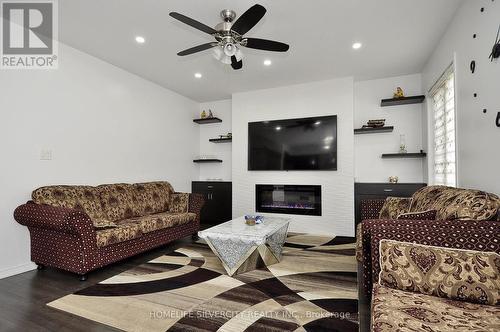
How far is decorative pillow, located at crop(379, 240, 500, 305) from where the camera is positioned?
129 cm

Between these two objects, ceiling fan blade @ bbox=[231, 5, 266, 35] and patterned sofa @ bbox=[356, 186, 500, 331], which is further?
ceiling fan blade @ bbox=[231, 5, 266, 35]

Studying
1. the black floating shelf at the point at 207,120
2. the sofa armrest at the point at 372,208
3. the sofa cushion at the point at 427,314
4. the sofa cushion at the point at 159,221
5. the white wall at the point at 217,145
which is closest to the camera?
the sofa cushion at the point at 427,314

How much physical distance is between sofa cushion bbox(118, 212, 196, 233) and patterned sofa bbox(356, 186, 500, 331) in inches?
97.5

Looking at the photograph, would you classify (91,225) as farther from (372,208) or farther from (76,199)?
(372,208)

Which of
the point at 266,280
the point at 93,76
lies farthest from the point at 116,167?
the point at 266,280

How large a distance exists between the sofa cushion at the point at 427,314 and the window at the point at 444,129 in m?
2.15

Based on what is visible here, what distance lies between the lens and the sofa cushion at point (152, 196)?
12.9 ft

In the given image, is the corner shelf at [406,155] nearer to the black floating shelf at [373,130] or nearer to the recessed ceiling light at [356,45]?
the black floating shelf at [373,130]

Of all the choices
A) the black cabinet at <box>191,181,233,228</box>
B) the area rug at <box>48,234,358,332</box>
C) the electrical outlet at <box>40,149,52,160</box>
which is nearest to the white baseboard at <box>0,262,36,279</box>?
the area rug at <box>48,234,358,332</box>

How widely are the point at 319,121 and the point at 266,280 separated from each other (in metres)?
3.04

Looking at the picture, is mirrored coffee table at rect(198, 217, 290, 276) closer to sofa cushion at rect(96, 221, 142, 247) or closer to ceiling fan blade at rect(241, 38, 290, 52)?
sofa cushion at rect(96, 221, 142, 247)

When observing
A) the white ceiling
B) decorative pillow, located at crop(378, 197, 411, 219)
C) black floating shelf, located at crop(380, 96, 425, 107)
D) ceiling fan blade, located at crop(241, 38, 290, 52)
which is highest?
the white ceiling

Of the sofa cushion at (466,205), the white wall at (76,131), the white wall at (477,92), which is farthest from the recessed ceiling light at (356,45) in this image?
the white wall at (76,131)

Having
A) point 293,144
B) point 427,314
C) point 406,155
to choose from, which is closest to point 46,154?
point 293,144
